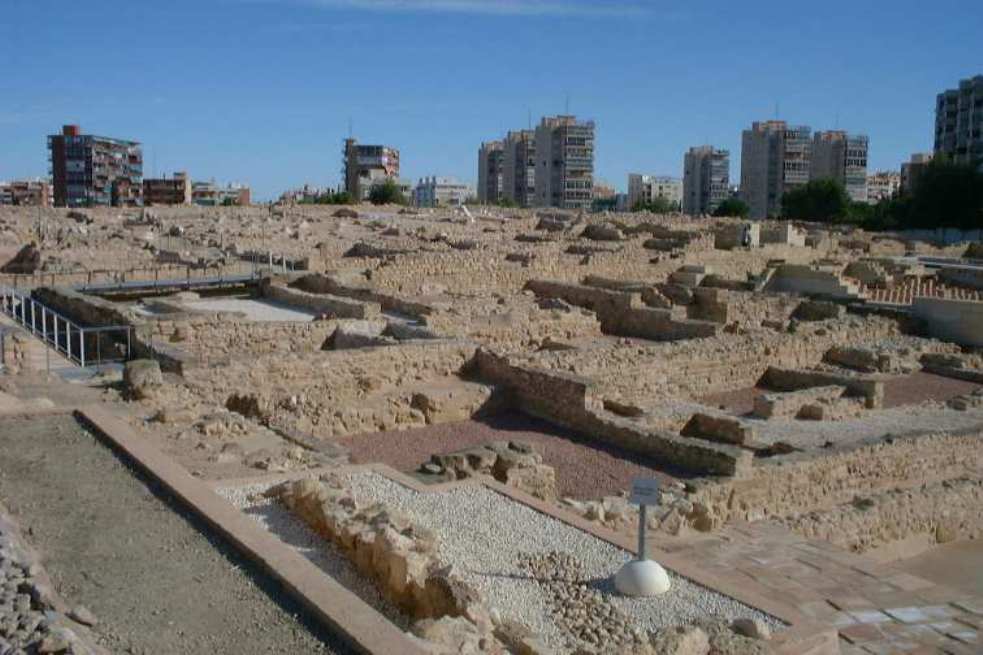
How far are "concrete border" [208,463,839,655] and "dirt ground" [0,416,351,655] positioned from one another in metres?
0.99

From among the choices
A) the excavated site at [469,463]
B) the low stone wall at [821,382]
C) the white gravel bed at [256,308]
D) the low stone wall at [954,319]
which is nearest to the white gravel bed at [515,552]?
the excavated site at [469,463]

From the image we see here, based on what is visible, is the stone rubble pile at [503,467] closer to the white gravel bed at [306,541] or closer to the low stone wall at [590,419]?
the low stone wall at [590,419]

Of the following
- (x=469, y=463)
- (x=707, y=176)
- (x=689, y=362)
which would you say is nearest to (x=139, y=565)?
(x=469, y=463)

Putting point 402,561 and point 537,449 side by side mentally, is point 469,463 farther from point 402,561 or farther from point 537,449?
point 402,561

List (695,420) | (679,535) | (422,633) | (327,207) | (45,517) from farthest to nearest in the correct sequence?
(327,207), (695,420), (679,535), (45,517), (422,633)

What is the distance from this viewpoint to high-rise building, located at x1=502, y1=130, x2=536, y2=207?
112 m

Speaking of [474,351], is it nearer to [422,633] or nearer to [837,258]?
[422,633]

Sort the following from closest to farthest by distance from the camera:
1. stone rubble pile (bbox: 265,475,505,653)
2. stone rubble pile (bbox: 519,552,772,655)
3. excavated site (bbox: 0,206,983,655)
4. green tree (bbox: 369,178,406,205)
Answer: stone rubble pile (bbox: 265,475,505,653) → stone rubble pile (bbox: 519,552,772,655) → excavated site (bbox: 0,206,983,655) → green tree (bbox: 369,178,406,205)

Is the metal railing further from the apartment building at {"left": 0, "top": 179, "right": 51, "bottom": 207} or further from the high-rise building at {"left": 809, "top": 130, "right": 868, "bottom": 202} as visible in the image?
the high-rise building at {"left": 809, "top": 130, "right": 868, "bottom": 202}

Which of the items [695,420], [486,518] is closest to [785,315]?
[695,420]

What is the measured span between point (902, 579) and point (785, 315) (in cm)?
1589

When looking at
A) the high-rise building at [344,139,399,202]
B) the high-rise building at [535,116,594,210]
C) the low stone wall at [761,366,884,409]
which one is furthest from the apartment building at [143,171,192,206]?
the low stone wall at [761,366,884,409]

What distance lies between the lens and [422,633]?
17.0 feet

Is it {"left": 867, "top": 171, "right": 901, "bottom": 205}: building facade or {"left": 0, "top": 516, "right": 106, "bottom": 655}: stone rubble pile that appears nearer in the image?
{"left": 0, "top": 516, "right": 106, "bottom": 655}: stone rubble pile
